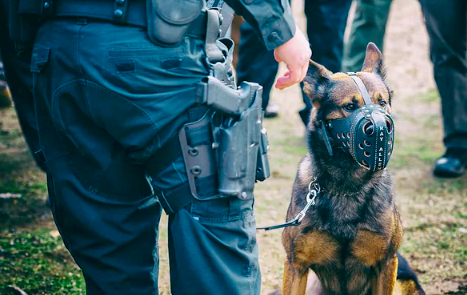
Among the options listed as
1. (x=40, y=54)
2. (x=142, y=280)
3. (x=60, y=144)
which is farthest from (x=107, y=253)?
(x=40, y=54)

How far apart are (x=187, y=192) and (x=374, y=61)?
1630 millimetres

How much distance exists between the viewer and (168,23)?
5.02ft

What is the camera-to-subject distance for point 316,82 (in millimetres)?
2725

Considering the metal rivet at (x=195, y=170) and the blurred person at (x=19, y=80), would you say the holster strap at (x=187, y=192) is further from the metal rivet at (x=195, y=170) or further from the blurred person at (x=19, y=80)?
the blurred person at (x=19, y=80)

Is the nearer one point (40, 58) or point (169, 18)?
point (169, 18)

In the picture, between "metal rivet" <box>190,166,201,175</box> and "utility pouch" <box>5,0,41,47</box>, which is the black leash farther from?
"utility pouch" <box>5,0,41,47</box>

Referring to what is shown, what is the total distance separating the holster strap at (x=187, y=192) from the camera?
1.61 m

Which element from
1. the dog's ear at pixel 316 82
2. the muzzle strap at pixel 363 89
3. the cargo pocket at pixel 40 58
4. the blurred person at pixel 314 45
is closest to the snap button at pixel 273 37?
the cargo pocket at pixel 40 58

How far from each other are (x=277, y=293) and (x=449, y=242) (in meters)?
1.45

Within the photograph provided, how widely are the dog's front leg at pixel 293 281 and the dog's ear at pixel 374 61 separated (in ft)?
3.55

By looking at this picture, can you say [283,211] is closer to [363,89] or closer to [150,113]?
[363,89]

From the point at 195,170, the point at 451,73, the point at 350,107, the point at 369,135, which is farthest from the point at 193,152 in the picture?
the point at 451,73

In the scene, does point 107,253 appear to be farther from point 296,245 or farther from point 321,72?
point 321,72

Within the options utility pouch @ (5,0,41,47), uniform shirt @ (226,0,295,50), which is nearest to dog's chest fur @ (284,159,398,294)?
uniform shirt @ (226,0,295,50)
